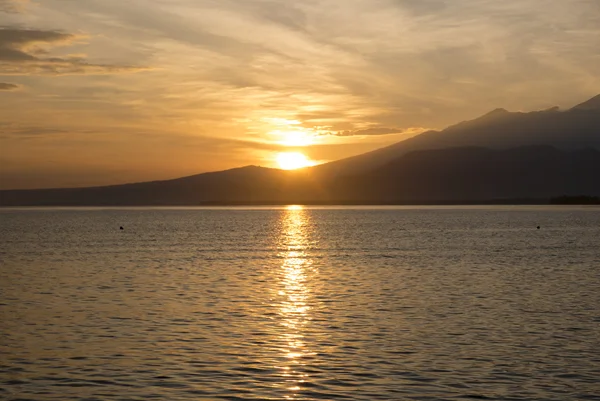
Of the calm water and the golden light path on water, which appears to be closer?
the calm water

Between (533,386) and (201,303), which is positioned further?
(201,303)

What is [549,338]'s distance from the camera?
116ft

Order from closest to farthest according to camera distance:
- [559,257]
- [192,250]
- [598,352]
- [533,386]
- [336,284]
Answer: [533,386] → [598,352] → [336,284] → [559,257] → [192,250]

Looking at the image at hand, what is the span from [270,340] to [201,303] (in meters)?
13.4

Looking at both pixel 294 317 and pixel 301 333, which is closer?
pixel 301 333

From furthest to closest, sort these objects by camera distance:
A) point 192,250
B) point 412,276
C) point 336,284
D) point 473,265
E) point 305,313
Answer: point 192,250, point 473,265, point 412,276, point 336,284, point 305,313

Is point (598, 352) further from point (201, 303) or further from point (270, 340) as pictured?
point (201, 303)

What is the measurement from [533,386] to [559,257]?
64.7 m

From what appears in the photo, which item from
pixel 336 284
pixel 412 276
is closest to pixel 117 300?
pixel 336 284

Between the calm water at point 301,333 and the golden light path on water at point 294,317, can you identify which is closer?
the calm water at point 301,333

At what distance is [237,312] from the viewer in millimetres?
44125

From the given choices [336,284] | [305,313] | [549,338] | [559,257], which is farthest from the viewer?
[559,257]

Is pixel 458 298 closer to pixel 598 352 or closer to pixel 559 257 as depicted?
pixel 598 352

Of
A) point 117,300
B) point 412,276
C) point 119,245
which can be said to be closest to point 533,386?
point 117,300
